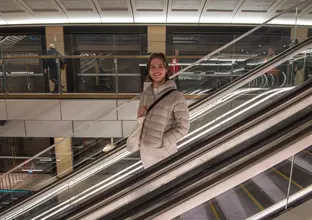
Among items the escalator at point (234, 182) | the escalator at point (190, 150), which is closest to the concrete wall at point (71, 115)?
the escalator at point (190, 150)

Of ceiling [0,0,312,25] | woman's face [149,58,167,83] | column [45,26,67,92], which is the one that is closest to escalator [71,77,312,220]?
woman's face [149,58,167,83]

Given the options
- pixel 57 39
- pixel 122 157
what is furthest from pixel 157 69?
pixel 57 39

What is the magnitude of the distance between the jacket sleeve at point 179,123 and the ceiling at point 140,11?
676 centimetres

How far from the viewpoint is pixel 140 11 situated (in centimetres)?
806

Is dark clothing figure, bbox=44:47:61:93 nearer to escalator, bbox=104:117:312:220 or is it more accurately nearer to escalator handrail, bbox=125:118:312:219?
escalator, bbox=104:117:312:220

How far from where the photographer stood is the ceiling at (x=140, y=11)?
783 cm

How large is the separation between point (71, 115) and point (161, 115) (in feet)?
14.5

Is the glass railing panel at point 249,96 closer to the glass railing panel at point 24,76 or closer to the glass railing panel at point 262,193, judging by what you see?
the glass railing panel at point 262,193

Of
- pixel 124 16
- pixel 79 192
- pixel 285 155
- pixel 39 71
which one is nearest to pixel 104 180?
pixel 79 192

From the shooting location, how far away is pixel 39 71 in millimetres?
5633

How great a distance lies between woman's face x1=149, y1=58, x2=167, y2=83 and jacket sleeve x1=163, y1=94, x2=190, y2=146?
0.23 m

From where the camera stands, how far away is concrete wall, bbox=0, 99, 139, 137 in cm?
573

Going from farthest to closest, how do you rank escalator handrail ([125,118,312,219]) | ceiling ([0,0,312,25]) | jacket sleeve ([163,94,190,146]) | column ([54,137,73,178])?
ceiling ([0,0,312,25]) → column ([54,137,73,178]) → jacket sleeve ([163,94,190,146]) → escalator handrail ([125,118,312,219])

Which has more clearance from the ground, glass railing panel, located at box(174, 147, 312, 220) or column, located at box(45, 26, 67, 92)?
column, located at box(45, 26, 67, 92)
